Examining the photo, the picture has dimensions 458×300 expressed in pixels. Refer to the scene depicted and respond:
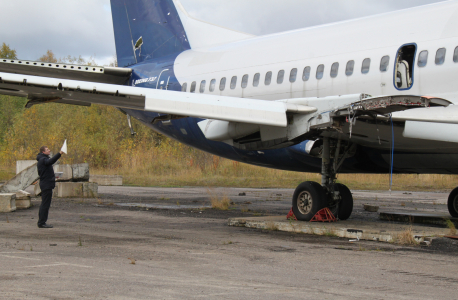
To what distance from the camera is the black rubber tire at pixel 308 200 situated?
1104 cm

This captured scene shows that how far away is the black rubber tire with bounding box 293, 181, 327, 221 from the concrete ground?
3.27ft

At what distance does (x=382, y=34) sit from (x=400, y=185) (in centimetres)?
2095

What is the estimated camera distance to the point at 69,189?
1892cm

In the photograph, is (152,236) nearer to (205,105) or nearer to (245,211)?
(205,105)

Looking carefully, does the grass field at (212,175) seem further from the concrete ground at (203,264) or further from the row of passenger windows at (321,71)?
the concrete ground at (203,264)

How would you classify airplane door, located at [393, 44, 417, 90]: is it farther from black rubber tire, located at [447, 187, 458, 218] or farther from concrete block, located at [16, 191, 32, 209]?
concrete block, located at [16, 191, 32, 209]

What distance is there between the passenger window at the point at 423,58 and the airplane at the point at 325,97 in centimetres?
6

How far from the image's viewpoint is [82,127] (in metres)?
48.8

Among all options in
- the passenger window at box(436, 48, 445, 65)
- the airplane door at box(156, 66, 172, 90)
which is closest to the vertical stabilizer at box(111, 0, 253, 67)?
the airplane door at box(156, 66, 172, 90)

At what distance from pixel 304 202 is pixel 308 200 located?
13 centimetres

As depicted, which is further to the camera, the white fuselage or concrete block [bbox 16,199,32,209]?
concrete block [bbox 16,199,32,209]

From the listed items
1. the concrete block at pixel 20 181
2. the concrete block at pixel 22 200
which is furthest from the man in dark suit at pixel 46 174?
the concrete block at pixel 20 181

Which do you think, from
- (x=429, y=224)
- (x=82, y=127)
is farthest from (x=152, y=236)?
(x=82, y=127)

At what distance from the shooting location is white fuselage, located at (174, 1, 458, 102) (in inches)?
387
